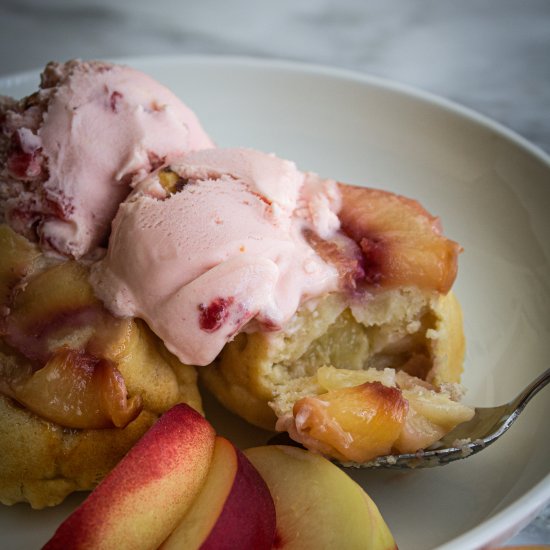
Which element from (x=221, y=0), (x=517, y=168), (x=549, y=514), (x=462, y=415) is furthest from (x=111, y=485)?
(x=221, y=0)

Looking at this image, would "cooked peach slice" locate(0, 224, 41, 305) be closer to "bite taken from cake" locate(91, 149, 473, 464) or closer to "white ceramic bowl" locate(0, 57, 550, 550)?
"bite taken from cake" locate(91, 149, 473, 464)

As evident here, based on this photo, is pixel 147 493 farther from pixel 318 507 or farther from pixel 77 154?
pixel 77 154

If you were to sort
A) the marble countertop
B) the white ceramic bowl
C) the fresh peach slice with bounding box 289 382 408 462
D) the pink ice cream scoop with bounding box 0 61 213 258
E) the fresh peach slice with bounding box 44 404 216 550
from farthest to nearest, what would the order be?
the marble countertop → the pink ice cream scoop with bounding box 0 61 213 258 → the white ceramic bowl → the fresh peach slice with bounding box 289 382 408 462 → the fresh peach slice with bounding box 44 404 216 550

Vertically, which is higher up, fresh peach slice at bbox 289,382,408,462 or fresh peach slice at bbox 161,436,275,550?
fresh peach slice at bbox 289,382,408,462

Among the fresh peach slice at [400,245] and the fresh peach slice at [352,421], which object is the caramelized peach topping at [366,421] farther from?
the fresh peach slice at [400,245]

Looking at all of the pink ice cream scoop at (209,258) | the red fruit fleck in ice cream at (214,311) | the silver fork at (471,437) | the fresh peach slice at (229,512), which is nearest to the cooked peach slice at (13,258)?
the pink ice cream scoop at (209,258)

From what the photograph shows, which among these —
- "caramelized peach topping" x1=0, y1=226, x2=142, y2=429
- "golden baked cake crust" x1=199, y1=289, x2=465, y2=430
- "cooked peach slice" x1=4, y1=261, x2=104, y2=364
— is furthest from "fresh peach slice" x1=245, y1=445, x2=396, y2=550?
"cooked peach slice" x1=4, y1=261, x2=104, y2=364

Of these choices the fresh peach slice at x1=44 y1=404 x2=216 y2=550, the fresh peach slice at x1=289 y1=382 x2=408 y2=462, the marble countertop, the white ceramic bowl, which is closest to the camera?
the fresh peach slice at x1=44 y1=404 x2=216 y2=550
